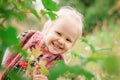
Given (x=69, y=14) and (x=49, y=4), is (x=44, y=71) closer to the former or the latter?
(x=49, y=4)

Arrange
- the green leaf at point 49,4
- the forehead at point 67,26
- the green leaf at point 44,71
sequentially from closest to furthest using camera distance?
the green leaf at point 49,4 < the green leaf at point 44,71 < the forehead at point 67,26

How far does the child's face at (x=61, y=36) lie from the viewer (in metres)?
2.04

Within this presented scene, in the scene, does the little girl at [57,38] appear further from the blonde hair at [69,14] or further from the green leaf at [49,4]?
the green leaf at [49,4]

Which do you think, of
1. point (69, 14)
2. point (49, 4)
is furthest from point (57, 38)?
point (49, 4)

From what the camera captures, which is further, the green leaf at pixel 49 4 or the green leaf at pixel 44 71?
the green leaf at pixel 44 71

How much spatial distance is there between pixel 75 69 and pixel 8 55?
132 cm

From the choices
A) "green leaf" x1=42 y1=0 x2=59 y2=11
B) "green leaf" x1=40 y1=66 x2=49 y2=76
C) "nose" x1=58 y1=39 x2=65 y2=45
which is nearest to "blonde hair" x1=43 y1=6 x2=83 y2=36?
"nose" x1=58 y1=39 x2=65 y2=45

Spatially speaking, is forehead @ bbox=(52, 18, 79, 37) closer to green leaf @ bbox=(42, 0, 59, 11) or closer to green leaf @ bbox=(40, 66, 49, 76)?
green leaf @ bbox=(40, 66, 49, 76)

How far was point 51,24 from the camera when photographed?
216 cm

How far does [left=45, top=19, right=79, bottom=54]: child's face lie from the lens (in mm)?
2043

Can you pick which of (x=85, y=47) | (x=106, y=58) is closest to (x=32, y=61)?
(x=106, y=58)

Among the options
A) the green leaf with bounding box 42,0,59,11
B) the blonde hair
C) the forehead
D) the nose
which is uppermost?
the blonde hair

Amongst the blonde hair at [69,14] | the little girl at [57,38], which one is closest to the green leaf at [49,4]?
the little girl at [57,38]

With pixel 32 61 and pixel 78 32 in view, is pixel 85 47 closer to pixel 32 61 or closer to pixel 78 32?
pixel 78 32
